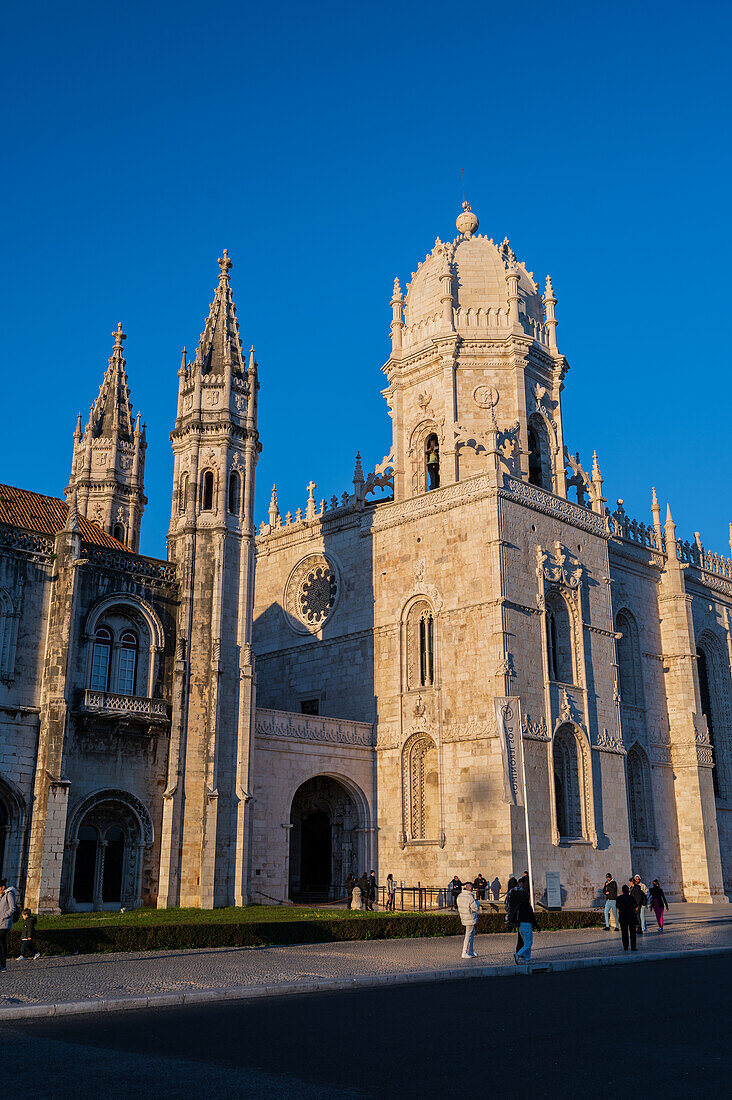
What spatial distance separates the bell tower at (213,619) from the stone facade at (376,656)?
98mm

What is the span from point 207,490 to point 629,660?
22458mm

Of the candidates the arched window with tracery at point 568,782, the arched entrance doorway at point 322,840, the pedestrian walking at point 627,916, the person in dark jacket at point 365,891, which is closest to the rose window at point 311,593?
the arched entrance doorway at point 322,840

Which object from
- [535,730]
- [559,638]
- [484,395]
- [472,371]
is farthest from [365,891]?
[472,371]

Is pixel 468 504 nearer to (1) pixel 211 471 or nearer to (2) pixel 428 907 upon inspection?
(1) pixel 211 471

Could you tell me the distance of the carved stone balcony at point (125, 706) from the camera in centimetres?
3216

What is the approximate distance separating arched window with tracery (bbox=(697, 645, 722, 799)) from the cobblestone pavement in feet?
83.5

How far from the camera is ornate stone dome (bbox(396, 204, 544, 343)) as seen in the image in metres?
44.4

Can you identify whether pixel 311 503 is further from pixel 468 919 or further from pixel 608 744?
pixel 468 919

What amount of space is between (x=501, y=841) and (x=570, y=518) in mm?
14417

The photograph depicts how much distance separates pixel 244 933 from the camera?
23016 mm

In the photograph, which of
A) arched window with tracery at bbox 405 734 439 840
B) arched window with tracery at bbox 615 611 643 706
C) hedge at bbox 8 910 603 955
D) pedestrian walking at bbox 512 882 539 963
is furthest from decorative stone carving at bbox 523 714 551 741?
pedestrian walking at bbox 512 882 539 963

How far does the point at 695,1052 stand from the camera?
10664mm

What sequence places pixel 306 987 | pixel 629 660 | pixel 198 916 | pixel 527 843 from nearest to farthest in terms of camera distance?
pixel 306 987 < pixel 198 916 < pixel 527 843 < pixel 629 660


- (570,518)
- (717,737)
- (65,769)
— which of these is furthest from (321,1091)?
(717,737)
